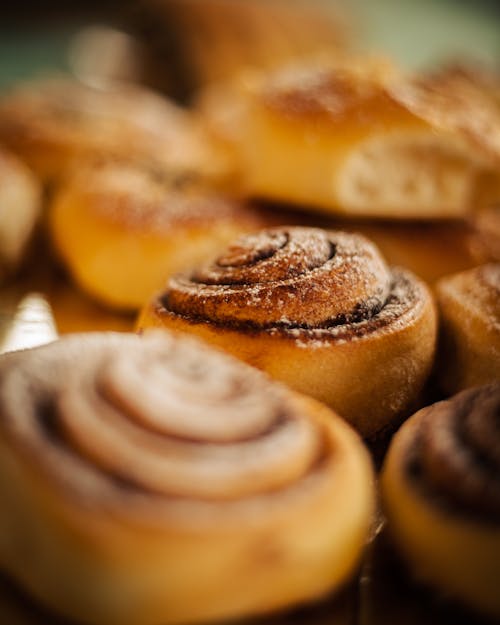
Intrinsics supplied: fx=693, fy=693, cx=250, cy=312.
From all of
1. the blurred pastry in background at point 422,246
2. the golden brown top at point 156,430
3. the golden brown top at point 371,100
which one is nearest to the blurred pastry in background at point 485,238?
the blurred pastry in background at point 422,246

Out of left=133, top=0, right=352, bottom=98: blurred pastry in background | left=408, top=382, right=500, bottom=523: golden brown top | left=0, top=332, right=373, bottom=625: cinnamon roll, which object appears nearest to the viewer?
left=0, top=332, right=373, bottom=625: cinnamon roll

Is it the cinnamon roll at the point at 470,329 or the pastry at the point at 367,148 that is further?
the pastry at the point at 367,148

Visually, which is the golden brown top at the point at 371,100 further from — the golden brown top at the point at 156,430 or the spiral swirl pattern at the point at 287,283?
the golden brown top at the point at 156,430

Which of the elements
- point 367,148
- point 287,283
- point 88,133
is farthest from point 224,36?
point 287,283

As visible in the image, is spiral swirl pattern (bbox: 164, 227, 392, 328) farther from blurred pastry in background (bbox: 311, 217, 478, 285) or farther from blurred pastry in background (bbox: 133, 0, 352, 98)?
blurred pastry in background (bbox: 133, 0, 352, 98)

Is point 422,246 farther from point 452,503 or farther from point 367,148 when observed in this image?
point 452,503

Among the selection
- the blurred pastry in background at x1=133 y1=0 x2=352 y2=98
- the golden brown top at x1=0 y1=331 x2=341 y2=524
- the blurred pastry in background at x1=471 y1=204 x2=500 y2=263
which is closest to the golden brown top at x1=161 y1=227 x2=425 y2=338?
the golden brown top at x1=0 y1=331 x2=341 y2=524

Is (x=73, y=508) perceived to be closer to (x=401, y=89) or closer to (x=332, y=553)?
(x=332, y=553)
